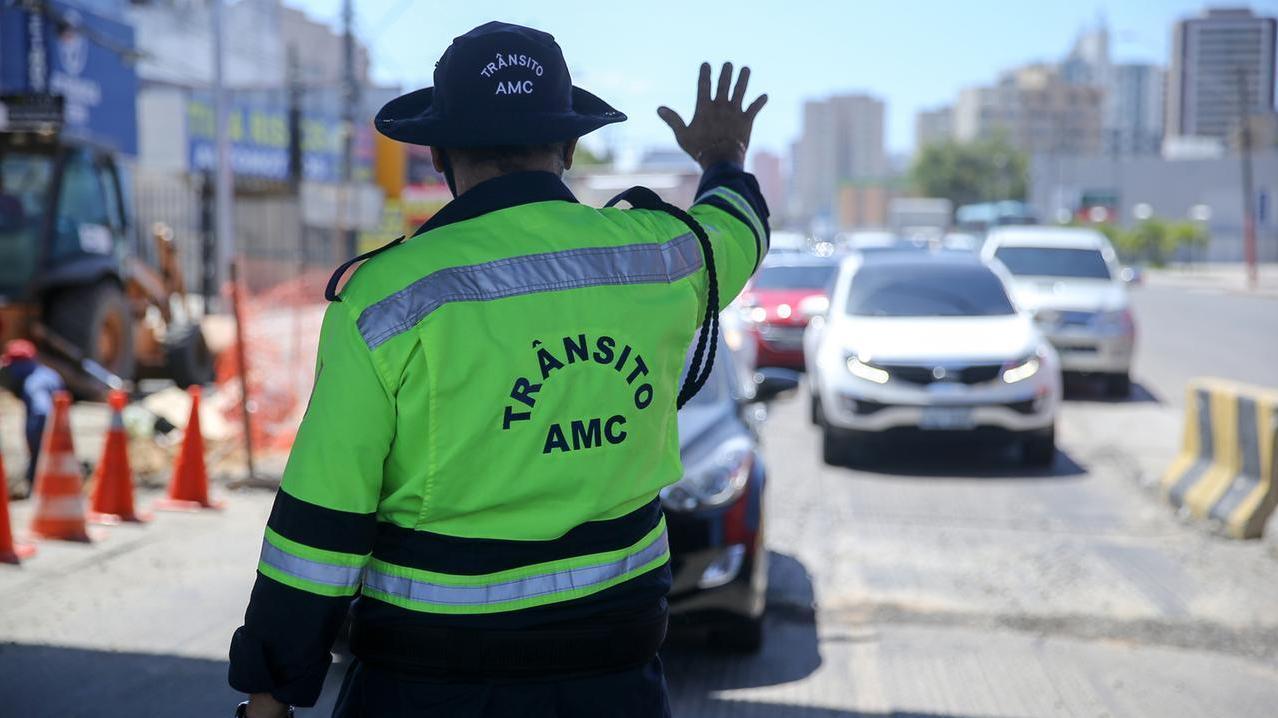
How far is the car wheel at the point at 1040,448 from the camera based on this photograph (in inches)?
421

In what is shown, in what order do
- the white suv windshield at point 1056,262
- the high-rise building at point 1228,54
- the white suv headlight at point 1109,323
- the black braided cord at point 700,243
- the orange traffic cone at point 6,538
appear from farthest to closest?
A: the high-rise building at point 1228,54
the white suv windshield at point 1056,262
the white suv headlight at point 1109,323
the orange traffic cone at point 6,538
the black braided cord at point 700,243

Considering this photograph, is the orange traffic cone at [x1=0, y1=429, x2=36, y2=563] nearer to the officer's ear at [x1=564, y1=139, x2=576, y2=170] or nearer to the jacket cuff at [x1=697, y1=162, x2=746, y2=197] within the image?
the jacket cuff at [x1=697, y1=162, x2=746, y2=197]

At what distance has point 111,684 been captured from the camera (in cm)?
538

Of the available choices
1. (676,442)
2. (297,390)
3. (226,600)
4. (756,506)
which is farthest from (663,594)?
(297,390)

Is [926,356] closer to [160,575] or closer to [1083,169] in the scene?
[160,575]

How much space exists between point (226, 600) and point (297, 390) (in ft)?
21.3

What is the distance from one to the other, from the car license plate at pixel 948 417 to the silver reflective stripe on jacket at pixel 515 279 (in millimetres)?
8388

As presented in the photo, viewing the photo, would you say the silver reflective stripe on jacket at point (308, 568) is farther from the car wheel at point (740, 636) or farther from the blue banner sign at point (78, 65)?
the blue banner sign at point (78, 65)

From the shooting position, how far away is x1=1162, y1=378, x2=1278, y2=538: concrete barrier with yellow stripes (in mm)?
7969

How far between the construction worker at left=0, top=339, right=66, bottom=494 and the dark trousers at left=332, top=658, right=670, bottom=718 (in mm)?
7625

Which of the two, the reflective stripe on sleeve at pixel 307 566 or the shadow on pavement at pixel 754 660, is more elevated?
the reflective stripe on sleeve at pixel 307 566

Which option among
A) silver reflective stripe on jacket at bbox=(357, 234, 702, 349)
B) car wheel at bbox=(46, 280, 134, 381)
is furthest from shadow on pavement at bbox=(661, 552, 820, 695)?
car wheel at bbox=(46, 280, 134, 381)

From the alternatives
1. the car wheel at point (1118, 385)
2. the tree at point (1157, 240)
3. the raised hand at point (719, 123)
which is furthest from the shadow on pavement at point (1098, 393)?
the tree at point (1157, 240)

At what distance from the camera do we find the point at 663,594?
8.00 ft
